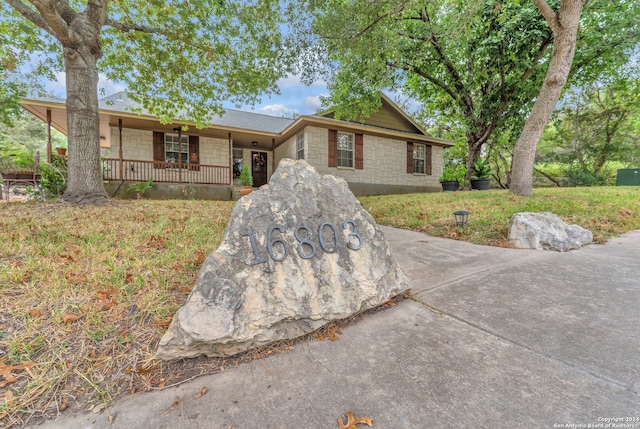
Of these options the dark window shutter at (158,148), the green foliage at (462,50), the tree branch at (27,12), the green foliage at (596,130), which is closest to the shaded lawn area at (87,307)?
the tree branch at (27,12)

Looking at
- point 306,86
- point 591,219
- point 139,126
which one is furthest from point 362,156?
point 139,126

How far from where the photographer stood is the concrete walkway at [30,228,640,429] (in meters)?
1.11

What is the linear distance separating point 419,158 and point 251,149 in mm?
8705

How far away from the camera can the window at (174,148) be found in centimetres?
1077

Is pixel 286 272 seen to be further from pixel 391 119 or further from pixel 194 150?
pixel 391 119

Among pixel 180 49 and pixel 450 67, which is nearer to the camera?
pixel 180 49

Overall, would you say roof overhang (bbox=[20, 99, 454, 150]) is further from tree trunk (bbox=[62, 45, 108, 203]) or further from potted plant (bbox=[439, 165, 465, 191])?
tree trunk (bbox=[62, 45, 108, 203])

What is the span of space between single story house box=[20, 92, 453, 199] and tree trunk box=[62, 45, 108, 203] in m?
4.31

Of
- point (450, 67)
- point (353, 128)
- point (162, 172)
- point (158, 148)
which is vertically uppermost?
point (450, 67)

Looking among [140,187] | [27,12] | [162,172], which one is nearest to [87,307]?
[27,12]

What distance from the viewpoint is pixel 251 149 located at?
1365cm

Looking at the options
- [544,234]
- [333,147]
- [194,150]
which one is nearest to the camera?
[544,234]

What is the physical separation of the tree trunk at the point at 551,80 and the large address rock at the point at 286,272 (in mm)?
6382

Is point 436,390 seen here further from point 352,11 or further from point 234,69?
point 234,69
